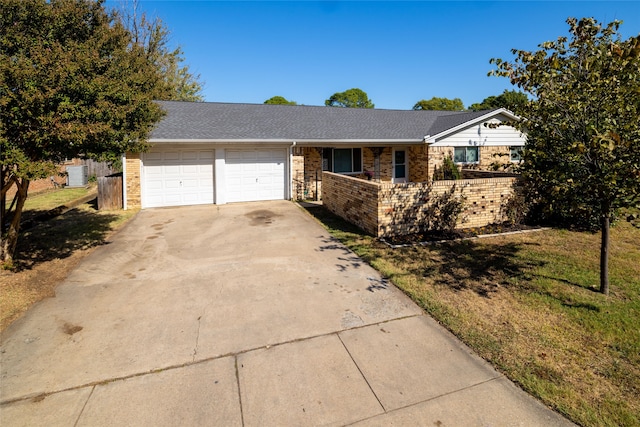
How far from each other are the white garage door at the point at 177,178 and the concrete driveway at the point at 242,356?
6934mm

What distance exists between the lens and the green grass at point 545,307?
130 inches

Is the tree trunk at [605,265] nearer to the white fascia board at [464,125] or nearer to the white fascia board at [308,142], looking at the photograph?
the white fascia board at [308,142]

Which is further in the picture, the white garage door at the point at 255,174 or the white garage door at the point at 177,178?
the white garage door at the point at 255,174

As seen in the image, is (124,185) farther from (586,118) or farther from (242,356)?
(586,118)

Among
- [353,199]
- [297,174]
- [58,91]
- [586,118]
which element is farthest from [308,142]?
[586,118]

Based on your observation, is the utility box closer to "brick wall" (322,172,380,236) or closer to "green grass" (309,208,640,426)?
"brick wall" (322,172,380,236)

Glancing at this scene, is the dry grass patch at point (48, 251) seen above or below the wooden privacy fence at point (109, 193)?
below

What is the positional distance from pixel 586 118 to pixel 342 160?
40.0 feet

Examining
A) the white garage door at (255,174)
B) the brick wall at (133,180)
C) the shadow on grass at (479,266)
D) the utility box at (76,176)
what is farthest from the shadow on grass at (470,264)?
the utility box at (76,176)

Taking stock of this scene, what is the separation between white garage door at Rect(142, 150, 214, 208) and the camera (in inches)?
514

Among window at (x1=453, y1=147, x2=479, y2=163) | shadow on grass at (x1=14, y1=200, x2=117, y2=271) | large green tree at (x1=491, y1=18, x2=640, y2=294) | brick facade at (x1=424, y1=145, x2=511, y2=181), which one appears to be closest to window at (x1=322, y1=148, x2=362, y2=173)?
brick facade at (x1=424, y1=145, x2=511, y2=181)

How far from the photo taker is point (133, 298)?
17.7 ft

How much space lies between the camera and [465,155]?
17.1 meters

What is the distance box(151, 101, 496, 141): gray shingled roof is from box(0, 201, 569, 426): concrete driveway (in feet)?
27.4
